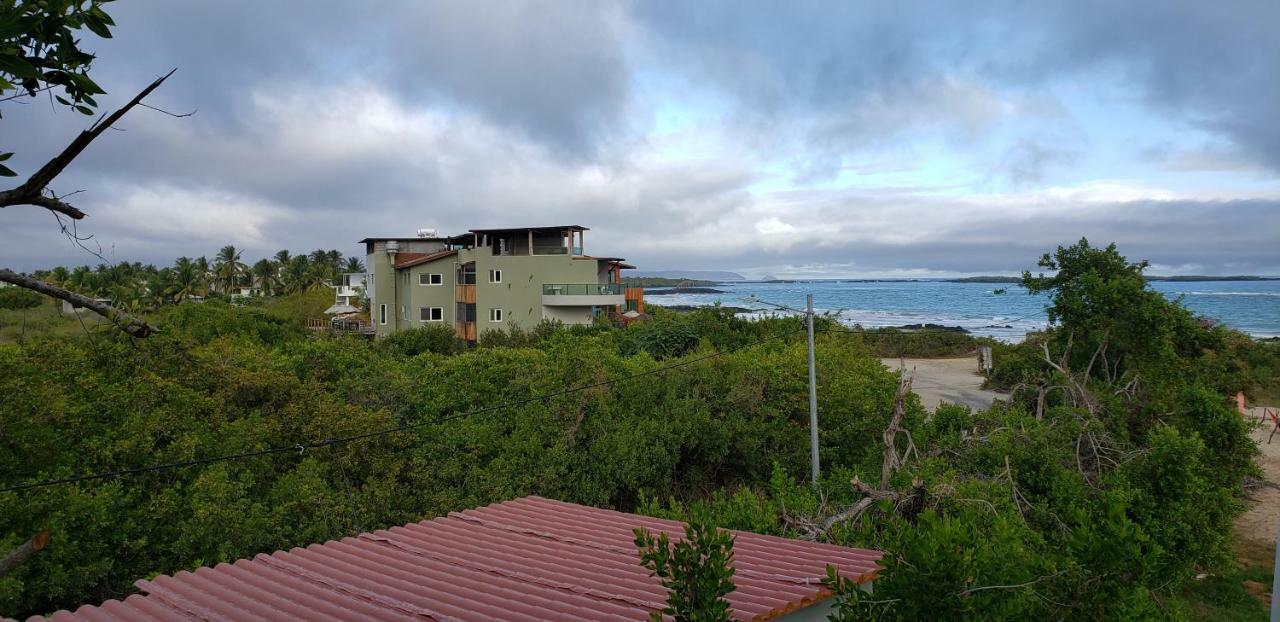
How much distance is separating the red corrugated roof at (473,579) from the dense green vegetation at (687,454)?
1166 millimetres

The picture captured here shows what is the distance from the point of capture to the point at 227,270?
Result: 71.7 m

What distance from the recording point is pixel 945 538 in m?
3.97

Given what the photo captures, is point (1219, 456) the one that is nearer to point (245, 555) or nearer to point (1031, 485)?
point (1031, 485)

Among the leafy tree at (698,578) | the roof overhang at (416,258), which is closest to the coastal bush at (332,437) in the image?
the leafy tree at (698,578)

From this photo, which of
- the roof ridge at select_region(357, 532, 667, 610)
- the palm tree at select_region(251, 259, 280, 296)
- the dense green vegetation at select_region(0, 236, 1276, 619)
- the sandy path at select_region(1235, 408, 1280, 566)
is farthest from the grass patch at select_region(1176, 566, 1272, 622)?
the palm tree at select_region(251, 259, 280, 296)

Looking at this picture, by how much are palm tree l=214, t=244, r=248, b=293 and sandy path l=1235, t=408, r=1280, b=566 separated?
76097mm

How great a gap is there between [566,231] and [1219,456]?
29.3 m

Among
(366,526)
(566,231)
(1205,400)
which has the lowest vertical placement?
(366,526)

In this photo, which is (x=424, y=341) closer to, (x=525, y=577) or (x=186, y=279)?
(x=525, y=577)

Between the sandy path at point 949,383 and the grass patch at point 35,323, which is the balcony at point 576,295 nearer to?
the sandy path at point 949,383

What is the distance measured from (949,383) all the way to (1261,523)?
18.8 metres

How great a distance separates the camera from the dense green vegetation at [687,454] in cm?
537

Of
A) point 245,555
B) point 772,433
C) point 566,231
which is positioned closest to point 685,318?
point 566,231

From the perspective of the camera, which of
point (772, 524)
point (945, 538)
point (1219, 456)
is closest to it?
point (945, 538)
